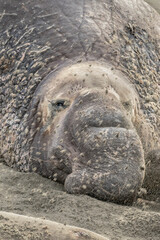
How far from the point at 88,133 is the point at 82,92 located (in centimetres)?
40

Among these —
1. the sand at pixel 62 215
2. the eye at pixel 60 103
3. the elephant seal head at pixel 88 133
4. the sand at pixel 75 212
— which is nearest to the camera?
the sand at pixel 62 215

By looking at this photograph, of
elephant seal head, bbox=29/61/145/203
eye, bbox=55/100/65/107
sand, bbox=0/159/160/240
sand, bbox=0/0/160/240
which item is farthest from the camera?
eye, bbox=55/100/65/107

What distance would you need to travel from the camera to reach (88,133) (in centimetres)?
411

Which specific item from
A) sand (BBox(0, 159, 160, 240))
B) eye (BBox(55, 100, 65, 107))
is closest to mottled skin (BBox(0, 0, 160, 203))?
eye (BBox(55, 100, 65, 107))

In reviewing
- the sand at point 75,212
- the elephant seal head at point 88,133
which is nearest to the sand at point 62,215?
the sand at point 75,212

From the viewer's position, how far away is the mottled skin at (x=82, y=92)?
4023 millimetres

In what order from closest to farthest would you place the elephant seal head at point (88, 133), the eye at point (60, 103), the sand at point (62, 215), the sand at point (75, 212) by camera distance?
the sand at point (62, 215) → the sand at point (75, 212) → the elephant seal head at point (88, 133) → the eye at point (60, 103)

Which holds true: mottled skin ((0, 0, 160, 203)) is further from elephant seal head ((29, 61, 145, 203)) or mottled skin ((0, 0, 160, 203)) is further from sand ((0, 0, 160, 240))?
sand ((0, 0, 160, 240))

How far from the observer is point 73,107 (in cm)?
431

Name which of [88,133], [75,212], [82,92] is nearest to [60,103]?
[82,92]

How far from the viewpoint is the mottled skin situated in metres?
4.02

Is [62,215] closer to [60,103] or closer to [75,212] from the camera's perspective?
[75,212]

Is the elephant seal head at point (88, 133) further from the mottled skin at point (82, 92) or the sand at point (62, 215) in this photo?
the sand at point (62, 215)

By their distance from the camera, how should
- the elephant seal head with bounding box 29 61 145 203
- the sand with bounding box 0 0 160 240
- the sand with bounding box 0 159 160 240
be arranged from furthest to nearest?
1. the elephant seal head with bounding box 29 61 145 203
2. the sand with bounding box 0 159 160 240
3. the sand with bounding box 0 0 160 240
